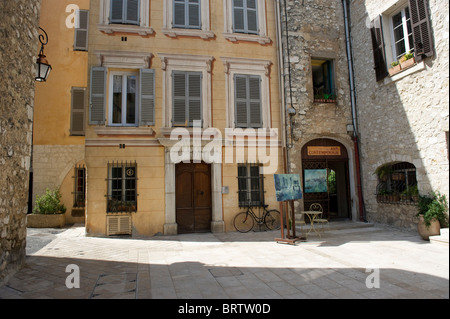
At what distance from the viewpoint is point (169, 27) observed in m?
8.96

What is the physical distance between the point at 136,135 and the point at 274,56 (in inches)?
204

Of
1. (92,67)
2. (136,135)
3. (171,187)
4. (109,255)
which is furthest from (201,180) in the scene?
(92,67)

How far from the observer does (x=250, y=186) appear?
906 cm

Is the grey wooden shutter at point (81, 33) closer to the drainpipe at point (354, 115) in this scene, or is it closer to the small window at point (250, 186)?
the small window at point (250, 186)

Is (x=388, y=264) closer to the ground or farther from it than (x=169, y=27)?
closer to the ground

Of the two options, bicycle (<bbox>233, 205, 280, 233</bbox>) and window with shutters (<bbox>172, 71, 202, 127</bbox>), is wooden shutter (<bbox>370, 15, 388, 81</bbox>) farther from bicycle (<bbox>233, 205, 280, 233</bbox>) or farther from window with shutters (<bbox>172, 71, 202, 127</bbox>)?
window with shutters (<bbox>172, 71, 202, 127</bbox>)

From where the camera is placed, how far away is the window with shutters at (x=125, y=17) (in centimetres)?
863

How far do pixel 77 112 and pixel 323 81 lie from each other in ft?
30.8

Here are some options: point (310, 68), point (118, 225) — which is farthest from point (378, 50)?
point (118, 225)

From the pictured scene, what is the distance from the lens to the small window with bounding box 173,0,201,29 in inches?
359

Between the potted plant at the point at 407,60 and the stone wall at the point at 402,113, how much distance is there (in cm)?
17

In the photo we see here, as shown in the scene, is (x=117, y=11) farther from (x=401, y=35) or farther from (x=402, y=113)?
(x=402, y=113)

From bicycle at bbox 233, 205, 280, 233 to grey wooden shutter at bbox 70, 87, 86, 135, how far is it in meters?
6.95
